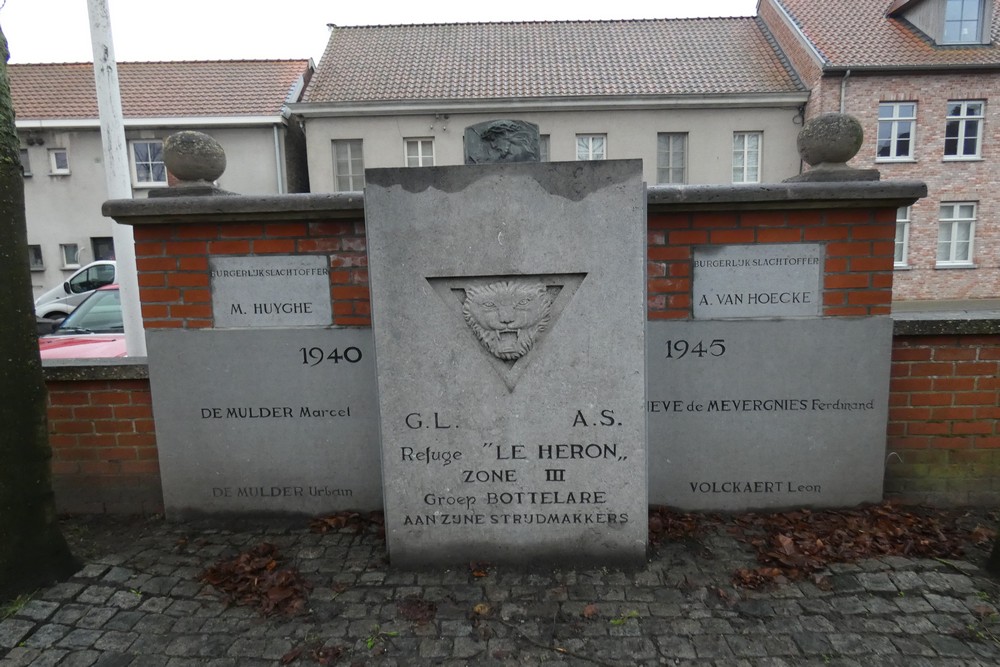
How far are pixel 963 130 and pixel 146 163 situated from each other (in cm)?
2673

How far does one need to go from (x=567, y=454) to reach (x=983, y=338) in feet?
8.35

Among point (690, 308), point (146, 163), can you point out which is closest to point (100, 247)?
point (146, 163)

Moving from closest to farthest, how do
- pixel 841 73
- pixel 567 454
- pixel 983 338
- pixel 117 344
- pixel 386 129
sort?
pixel 567 454, pixel 983 338, pixel 117 344, pixel 841 73, pixel 386 129

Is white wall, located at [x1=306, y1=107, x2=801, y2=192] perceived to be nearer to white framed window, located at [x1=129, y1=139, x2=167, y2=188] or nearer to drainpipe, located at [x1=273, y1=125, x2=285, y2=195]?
drainpipe, located at [x1=273, y1=125, x2=285, y2=195]

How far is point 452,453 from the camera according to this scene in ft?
9.73

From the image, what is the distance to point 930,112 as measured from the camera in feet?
61.6

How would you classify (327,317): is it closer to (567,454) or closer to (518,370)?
(518,370)

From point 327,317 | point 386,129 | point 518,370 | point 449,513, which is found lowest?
point 449,513

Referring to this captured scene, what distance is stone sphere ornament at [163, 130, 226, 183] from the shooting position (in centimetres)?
342

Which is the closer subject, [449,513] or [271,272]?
[449,513]

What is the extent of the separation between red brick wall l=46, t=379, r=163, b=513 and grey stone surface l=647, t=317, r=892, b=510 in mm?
3066

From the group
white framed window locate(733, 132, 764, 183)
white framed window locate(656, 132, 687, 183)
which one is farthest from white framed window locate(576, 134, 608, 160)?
white framed window locate(733, 132, 764, 183)

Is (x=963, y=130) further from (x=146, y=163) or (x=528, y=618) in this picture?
(x=146, y=163)

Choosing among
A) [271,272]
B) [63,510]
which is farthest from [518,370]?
[63,510]
